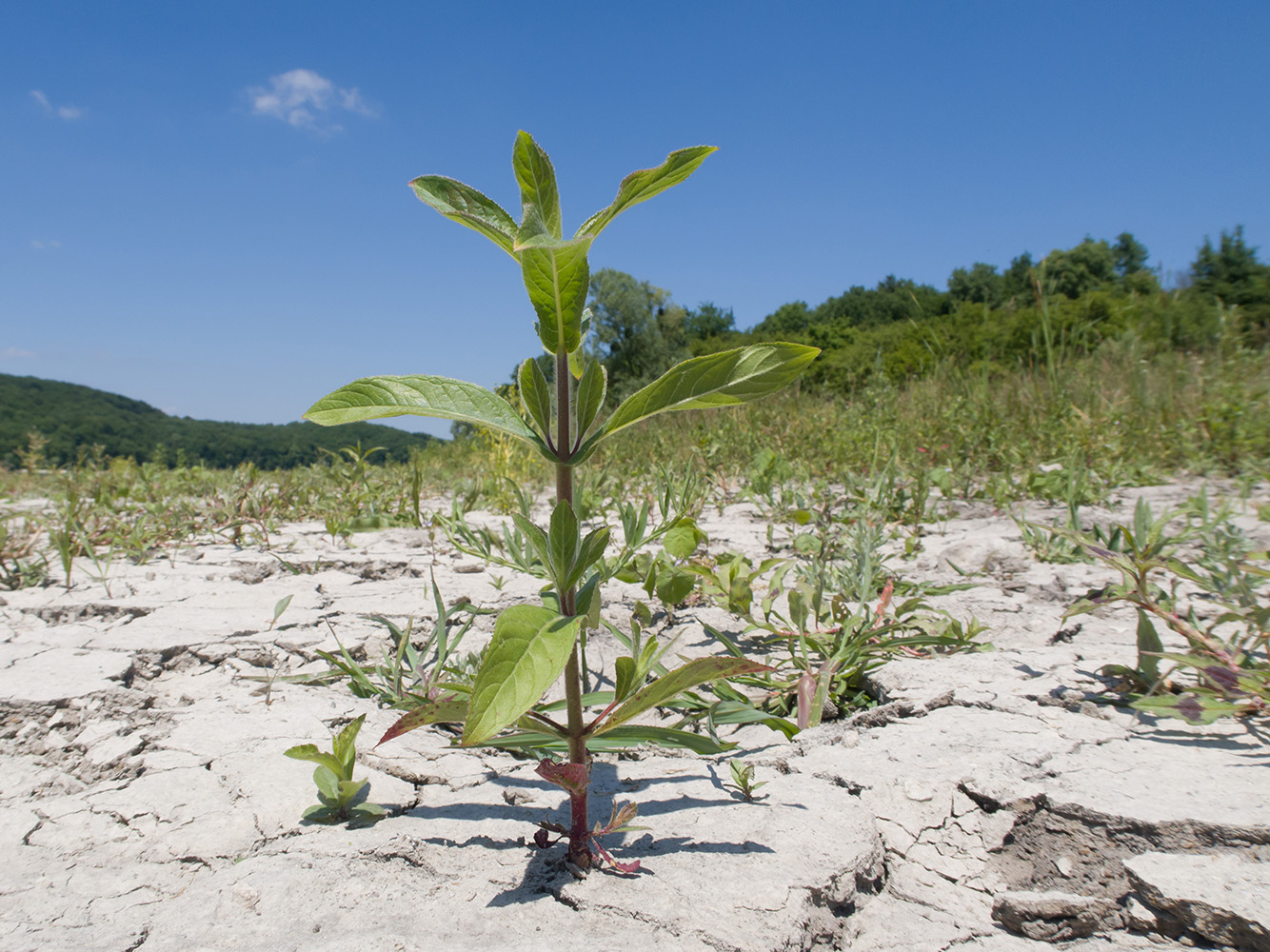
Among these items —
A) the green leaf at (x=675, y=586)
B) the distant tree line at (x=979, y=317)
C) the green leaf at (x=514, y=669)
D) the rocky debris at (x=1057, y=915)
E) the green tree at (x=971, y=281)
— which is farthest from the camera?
the green tree at (x=971, y=281)

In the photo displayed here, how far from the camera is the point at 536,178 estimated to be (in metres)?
0.85

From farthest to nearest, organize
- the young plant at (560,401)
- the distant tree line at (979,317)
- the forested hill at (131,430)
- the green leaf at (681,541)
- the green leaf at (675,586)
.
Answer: the forested hill at (131,430), the distant tree line at (979,317), the green leaf at (675,586), the green leaf at (681,541), the young plant at (560,401)

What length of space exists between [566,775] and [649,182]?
2.67ft

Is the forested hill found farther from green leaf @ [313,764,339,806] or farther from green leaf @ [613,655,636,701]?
green leaf @ [613,655,636,701]

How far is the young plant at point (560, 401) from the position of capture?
2.63 ft

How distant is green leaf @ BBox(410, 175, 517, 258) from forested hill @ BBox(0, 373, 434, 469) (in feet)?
16.9

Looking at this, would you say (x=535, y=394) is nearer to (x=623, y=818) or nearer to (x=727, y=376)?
(x=727, y=376)

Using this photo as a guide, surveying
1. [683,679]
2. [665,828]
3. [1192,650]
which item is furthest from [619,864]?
[1192,650]

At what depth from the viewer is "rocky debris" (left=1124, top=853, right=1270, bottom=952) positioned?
0.83 m

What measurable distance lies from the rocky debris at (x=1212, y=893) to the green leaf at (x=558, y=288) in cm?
109

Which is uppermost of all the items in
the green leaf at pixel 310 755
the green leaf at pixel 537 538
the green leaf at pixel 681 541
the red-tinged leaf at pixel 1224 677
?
the green leaf at pixel 537 538

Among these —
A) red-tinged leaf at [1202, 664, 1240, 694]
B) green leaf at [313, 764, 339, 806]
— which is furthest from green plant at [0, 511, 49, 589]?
red-tinged leaf at [1202, 664, 1240, 694]

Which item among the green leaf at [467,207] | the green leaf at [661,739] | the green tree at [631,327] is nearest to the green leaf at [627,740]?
the green leaf at [661,739]

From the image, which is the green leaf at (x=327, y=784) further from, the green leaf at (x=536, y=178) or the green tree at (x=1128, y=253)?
the green tree at (x=1128, y=253)
